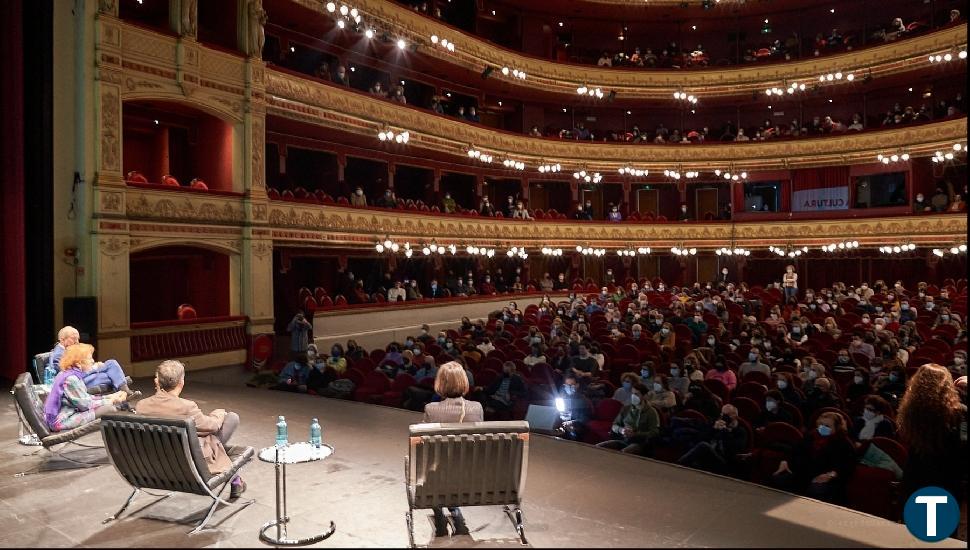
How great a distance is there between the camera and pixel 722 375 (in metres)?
10.1

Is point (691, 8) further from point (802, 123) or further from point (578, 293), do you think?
point (578, 293)

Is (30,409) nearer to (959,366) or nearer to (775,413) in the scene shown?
(775,413)

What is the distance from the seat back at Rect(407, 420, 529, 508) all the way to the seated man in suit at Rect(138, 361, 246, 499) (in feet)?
5.34

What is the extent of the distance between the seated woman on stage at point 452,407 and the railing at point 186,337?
9.86 metres

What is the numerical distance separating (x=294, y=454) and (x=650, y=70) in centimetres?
2804

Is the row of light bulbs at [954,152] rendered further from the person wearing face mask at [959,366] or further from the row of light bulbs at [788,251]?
the person wearing face mask at [959,366]

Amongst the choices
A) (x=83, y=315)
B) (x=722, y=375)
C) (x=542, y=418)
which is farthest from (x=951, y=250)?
(x=83, y=315)

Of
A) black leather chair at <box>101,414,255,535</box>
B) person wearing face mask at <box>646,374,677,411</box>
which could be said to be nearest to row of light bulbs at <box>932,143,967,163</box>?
person wearing face mask at <box>646,374,677,411</box>

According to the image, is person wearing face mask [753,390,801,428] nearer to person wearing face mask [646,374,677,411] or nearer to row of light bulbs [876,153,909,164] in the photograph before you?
person wearing face mask [646,374,677,411]

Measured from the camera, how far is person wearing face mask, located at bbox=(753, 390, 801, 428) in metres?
7.78

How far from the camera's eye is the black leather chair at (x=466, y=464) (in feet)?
14.1

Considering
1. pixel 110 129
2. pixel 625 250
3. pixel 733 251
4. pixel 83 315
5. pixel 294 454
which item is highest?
pixel 110 129

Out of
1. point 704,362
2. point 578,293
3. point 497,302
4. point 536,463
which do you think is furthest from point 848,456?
point 578,293

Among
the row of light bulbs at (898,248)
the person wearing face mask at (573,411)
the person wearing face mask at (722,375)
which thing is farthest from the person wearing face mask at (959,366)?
the row of light bulbs at (898,248)
